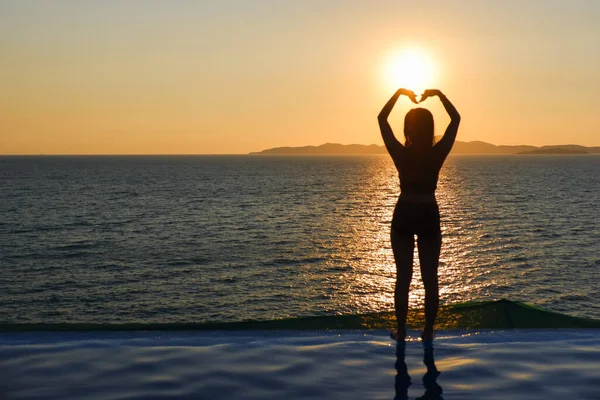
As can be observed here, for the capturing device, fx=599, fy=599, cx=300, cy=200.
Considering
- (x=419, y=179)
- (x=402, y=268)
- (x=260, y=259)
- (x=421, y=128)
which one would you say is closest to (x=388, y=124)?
(x=421, y=128)

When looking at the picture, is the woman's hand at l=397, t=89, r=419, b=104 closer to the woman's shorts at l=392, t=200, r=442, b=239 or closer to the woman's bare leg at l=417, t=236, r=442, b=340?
the woman's shorts at l=392, t=200, r=442, b=239

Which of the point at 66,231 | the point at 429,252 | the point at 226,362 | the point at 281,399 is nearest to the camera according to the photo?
the point at 281,399

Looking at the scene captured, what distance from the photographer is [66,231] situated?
53.3 metres

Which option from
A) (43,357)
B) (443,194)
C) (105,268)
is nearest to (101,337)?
(43,357)

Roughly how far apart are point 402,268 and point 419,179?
85 centimetres

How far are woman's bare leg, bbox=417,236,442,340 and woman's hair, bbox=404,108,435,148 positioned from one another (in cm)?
86

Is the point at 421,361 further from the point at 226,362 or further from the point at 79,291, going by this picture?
the point at 79,291

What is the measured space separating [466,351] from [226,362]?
2.15 meters

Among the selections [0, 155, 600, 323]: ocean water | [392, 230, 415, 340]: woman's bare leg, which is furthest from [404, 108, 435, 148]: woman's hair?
[0, 155, 600, 323]: ocean water

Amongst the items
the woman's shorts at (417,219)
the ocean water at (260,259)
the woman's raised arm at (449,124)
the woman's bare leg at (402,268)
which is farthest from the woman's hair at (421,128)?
the ocean water at (260,259)

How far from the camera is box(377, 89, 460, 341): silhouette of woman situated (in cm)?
534

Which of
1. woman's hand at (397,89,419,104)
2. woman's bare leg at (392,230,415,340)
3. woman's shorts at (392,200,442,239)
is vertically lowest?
woman's bare leg at (392,230,415,340)

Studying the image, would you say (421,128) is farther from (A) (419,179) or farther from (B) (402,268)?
(B) (402,268)

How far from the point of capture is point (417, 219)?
211 inches
